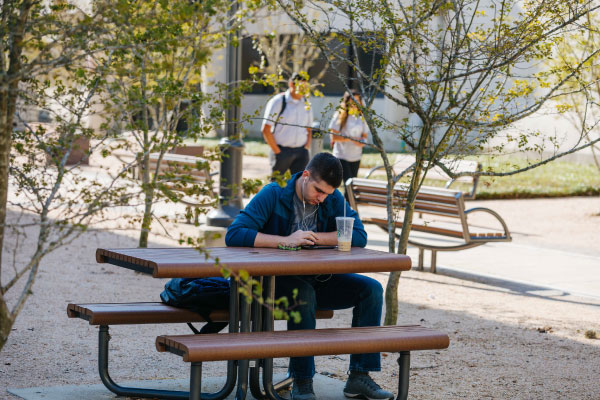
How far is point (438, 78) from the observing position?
616cm

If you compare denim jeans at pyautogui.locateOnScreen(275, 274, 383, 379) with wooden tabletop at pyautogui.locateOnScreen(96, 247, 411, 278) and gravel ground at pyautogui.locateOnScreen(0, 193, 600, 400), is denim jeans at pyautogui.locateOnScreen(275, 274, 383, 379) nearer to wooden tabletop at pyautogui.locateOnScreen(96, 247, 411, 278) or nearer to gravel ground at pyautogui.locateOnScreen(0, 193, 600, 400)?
wooden tabletop at pyautogui.locateOnScreen(96, 247, 411, 278)

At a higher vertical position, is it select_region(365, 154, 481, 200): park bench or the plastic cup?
select_region(365, 154, 481, 200): park bench

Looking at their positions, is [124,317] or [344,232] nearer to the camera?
[124,317]

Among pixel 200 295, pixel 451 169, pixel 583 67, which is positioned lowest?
pixel 200 295

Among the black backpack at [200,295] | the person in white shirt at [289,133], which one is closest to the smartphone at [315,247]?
the black backpack at [200,295]

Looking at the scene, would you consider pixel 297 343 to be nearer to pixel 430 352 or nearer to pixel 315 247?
pixel 315 247

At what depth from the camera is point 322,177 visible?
15.9ft

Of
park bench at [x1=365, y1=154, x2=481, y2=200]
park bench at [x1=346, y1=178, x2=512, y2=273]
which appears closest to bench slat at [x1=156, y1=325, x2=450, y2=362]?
park bench at [x1=365, y1=154, x2=481, y2=200]

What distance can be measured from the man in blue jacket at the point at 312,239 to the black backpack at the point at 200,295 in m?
0.23

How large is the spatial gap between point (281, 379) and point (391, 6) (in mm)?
2584

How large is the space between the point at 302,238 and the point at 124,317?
0.97 meters

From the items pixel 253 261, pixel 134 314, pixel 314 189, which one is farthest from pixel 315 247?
pixel 134 314

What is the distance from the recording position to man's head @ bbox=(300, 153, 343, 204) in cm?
484

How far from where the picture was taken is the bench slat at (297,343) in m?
3.94
